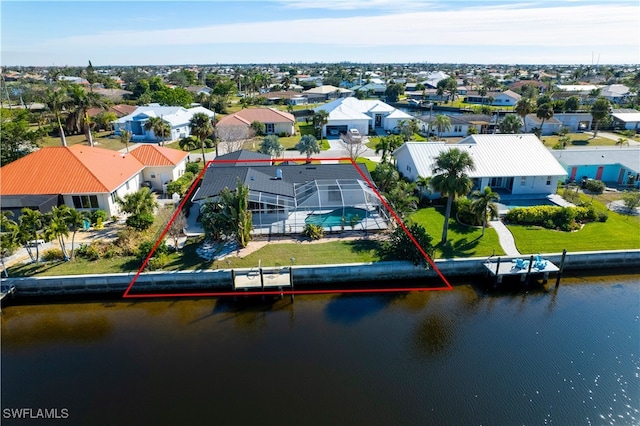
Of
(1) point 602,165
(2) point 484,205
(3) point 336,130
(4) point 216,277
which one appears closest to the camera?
(4) point 216,277

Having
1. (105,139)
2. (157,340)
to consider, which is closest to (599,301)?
(157,340)

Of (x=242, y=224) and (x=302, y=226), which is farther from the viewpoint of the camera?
(x=302, y=226)

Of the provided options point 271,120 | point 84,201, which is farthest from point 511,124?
point 84,201

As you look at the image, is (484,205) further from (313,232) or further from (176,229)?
(176,229)

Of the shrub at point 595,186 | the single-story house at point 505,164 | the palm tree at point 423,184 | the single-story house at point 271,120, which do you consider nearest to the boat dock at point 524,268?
the palm tree at point 423,184

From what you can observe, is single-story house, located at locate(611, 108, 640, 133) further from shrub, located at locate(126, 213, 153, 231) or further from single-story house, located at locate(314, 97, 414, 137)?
shrub, located at locate(126, 213, 153, 231)

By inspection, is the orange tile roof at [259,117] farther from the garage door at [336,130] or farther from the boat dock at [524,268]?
the boat dock at [524,268]

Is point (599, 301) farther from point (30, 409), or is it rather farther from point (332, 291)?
point (30, 409)
